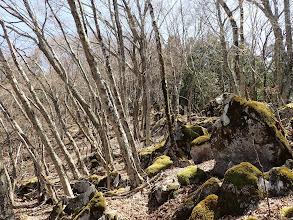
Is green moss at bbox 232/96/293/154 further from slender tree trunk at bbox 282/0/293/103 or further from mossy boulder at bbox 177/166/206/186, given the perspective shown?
slender tree trunk at bbox 282/0/293/103

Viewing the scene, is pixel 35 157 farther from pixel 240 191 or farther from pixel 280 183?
pixel 280 183

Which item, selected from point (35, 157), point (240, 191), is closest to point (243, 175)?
point (240, 191)

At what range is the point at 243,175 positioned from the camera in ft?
11.6

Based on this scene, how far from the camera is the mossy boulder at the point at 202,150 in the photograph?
6.24 meters

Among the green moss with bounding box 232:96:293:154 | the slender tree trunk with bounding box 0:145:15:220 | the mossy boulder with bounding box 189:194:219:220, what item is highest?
the green moss with bounding box 232:96:293:154

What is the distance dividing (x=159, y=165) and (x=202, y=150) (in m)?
1.48

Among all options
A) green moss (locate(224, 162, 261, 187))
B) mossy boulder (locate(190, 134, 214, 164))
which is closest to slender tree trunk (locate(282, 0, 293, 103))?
mossy boulder (locate(190, 134, 214, 164))

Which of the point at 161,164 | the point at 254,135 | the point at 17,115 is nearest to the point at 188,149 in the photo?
the point at 161,164

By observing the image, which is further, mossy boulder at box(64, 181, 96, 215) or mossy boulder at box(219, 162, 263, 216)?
mossy boulder at box(64, 181, 96, 215)

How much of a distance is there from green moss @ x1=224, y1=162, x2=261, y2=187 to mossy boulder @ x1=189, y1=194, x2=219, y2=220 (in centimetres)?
47

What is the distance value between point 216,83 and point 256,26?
12.1 m

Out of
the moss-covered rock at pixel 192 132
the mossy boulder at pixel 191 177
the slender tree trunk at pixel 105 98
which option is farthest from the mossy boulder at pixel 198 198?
the moss-covered rock at pixel 192 132

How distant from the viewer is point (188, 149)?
7.59 meters

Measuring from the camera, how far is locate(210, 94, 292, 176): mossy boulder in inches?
Answer: 165
